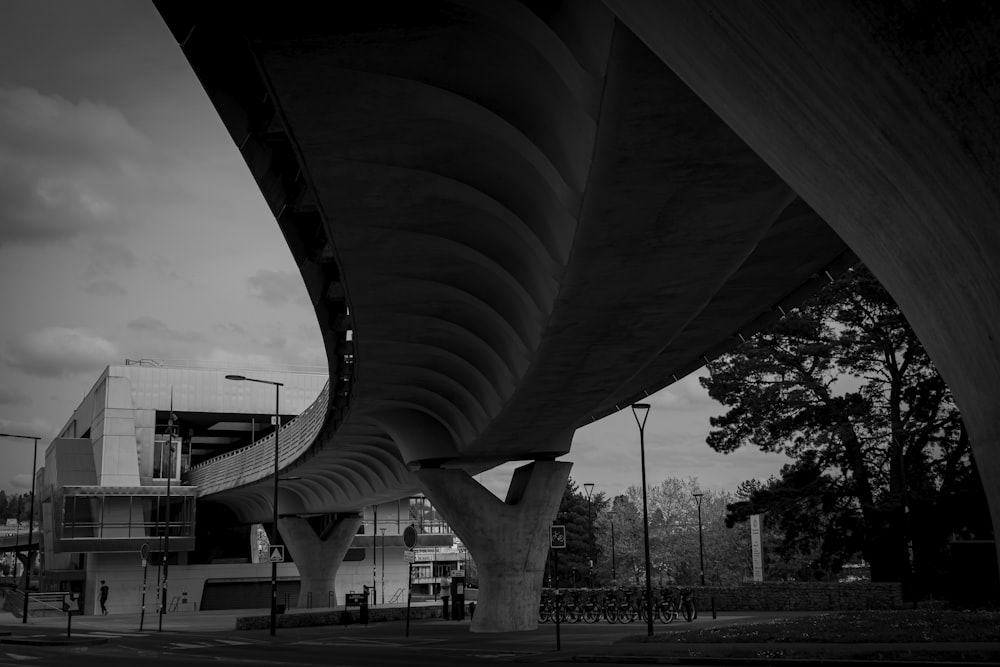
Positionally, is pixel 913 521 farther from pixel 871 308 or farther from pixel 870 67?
pixel 870 67

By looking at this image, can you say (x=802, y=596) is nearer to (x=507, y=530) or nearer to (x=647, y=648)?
(x=507, y=530)

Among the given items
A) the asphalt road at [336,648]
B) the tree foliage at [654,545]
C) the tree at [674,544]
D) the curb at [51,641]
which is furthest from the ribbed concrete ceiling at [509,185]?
the tree at [674,544]

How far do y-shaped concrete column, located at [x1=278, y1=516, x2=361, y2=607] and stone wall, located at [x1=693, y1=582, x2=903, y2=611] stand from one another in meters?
28.4

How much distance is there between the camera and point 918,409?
37.0 meters

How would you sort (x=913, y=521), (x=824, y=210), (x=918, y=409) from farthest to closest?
(x=918, y=409)
(x=913, y=521)
(x=824, y=210)

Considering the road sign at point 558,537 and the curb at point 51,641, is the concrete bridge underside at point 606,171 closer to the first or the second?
the road sign at point 558,537

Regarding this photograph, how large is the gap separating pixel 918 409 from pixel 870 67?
35.9 meters

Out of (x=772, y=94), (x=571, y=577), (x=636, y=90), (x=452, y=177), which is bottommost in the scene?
(x=571, y=577)

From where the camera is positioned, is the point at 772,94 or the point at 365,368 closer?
the point at 772,94

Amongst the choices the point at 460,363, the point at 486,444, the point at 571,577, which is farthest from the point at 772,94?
the point at 571,577

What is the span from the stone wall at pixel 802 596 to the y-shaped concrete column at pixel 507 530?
8915mm

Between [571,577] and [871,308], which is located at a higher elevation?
[871,308]

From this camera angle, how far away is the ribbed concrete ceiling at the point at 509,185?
8.95m

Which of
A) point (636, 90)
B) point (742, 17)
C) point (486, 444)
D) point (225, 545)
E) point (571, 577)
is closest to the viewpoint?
point (742, 17)
